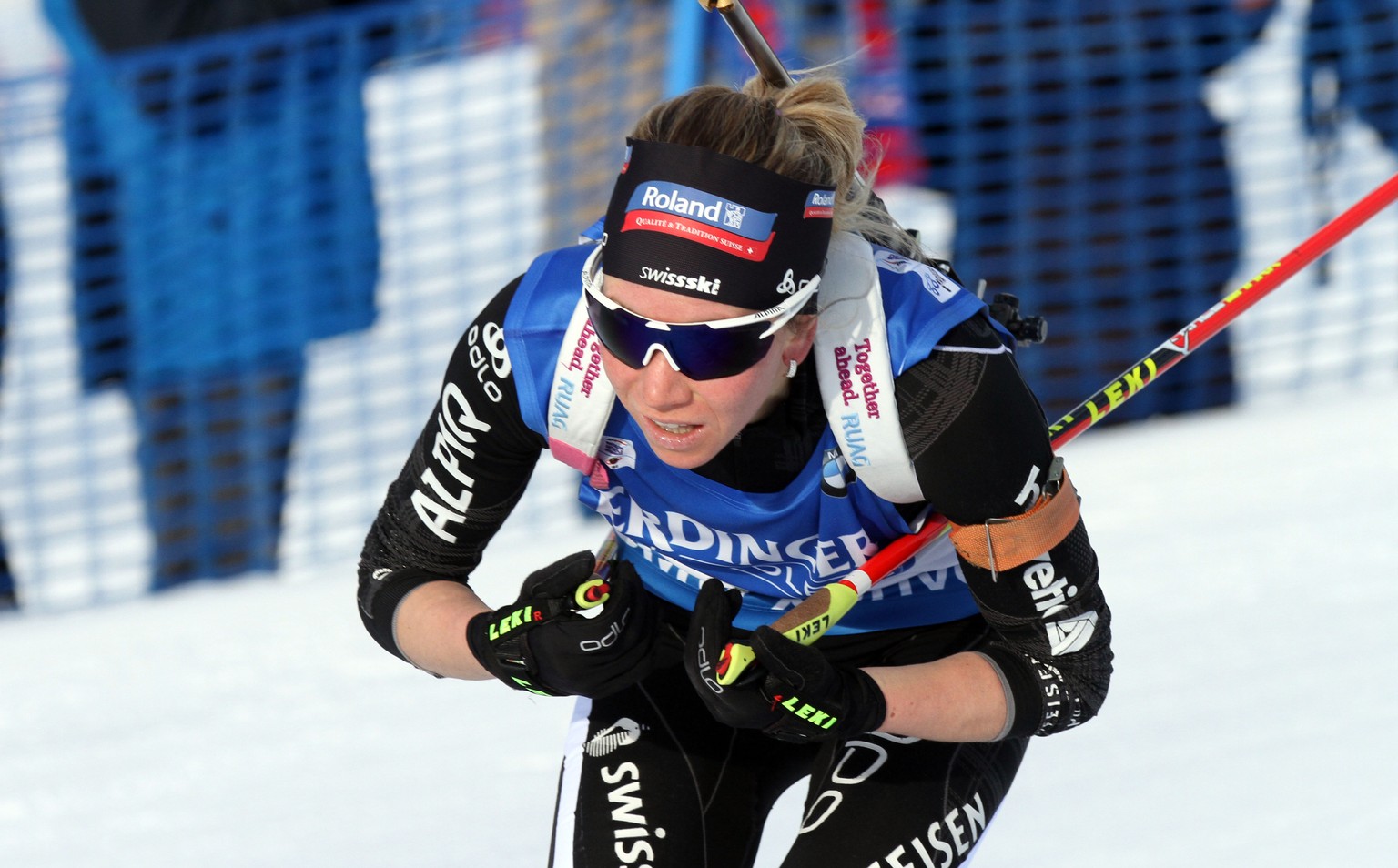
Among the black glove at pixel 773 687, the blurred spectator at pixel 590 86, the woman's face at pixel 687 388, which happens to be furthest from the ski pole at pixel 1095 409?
the blurred spectator at pixel 590 86

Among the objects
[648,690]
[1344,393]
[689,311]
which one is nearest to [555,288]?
[689,311]

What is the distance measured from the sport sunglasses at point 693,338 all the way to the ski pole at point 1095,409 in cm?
36

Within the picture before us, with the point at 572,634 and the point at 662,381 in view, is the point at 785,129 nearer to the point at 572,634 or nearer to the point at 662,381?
the point at 662,381

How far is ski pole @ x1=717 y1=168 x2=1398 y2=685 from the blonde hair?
479 millimetres

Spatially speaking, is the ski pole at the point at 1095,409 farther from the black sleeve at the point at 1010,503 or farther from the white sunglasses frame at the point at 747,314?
the white sunglasses frame at the point at 747,314

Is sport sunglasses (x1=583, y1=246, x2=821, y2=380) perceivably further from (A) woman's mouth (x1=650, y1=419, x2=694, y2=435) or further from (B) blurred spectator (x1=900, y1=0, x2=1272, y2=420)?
(B) blurred spectator (x1=900, y1=0, x2=1272, y2=420)

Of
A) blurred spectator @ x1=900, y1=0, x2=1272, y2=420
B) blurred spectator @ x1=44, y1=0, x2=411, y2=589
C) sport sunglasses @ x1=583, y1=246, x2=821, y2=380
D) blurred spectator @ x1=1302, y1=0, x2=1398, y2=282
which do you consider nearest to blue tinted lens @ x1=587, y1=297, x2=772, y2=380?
sport sunglasses @ x1=583, y1=246, x2=821, y2=380

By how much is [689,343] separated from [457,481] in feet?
1.73

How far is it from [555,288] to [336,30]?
3211 mm

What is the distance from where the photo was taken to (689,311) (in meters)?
1.97

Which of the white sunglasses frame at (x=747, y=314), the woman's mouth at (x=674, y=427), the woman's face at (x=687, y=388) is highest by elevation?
the white sunglasses frame at (x=747, y=314)

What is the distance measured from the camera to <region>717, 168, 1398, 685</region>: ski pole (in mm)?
2092

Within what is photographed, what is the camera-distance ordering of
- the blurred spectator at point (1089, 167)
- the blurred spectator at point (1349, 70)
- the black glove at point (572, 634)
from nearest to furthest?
the black glove at point (572, 634), the blurred spectator at point (1089, 167), the blurred spectator at point (1349, 70)

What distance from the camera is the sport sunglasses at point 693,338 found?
1.95m
